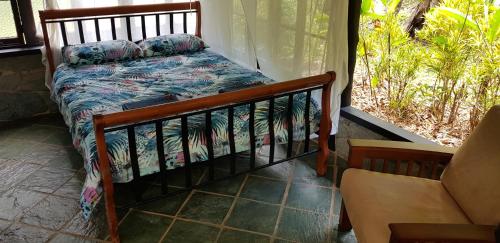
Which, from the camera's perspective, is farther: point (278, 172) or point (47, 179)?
point (278, 172)

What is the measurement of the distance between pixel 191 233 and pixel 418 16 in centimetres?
251

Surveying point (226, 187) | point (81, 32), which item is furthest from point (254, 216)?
point (81, 32)

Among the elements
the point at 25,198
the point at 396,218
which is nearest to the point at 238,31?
the point at 25,198

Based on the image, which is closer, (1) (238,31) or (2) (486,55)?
(2) (486,55)

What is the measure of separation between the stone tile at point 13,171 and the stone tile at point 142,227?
0.92 metres

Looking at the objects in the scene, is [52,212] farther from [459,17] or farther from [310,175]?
[459,17]

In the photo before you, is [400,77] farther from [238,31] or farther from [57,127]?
[57,127]

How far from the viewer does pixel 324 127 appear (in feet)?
8.22

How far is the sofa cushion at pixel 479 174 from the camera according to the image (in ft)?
5.08

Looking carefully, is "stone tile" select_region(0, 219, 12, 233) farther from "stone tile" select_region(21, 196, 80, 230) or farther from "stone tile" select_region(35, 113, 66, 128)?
"stone tile" select_region(35, 113, 66, 128)

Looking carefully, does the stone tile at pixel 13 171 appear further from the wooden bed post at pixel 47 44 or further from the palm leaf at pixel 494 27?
the palm leaf at pixel 494 27

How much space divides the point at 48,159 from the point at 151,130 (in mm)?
1236

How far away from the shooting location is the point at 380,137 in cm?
268

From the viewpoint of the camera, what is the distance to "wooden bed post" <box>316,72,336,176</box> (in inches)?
94.1
